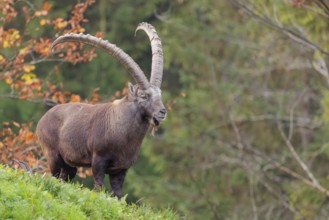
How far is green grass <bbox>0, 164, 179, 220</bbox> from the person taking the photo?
1039 cm

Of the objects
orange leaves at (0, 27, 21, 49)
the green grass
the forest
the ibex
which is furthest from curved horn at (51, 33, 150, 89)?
the forest

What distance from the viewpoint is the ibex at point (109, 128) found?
1295 cm

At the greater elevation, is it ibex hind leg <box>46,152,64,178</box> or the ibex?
the ibex

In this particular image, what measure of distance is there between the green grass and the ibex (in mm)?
973

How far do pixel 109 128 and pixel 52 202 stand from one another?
253 cm

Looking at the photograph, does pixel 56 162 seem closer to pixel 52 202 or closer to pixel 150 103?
pixel 150 103

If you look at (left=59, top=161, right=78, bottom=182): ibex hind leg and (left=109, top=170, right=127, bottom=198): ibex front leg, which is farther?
(left=59, top=161, right=78, bottom=182): ibex hind leg

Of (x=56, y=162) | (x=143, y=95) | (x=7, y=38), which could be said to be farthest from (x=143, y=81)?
(x=7, y=38)

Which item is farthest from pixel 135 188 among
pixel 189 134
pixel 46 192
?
pixel 46 192

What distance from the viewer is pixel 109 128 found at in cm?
Answer: 1309

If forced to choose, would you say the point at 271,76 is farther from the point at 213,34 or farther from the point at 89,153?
the point at 89,153

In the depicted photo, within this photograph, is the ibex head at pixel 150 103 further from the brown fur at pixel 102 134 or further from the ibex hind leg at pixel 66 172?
the ibex hind leg at pixel 66 172

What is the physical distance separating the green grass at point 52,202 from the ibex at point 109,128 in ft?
3.19

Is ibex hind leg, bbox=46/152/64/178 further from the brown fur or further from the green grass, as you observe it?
the green grass
